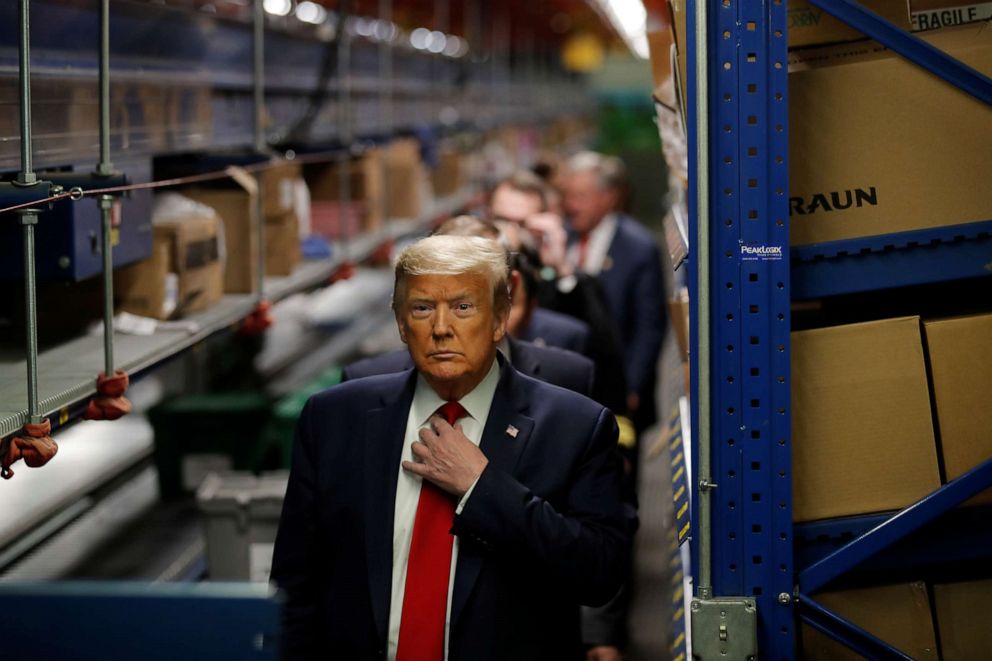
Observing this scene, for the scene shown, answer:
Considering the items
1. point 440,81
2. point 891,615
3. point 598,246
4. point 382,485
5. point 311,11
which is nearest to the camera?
point 382,485

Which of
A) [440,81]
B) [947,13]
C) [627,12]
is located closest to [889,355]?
[947,13]

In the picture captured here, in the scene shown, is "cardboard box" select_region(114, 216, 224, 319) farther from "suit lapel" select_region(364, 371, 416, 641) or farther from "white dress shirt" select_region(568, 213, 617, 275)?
"white dress shirt" select_region(568, 213, 617, 275)

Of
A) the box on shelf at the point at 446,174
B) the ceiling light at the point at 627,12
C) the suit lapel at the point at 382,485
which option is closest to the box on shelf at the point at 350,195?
the box on shelf at the point at 446,174

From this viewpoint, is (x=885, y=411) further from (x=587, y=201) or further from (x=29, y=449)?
(x=587, y=201)

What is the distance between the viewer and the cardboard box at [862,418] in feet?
9.08

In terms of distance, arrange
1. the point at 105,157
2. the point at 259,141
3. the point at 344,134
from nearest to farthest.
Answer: the point at 105,157 → the point at 259,141 → the point at 344,134

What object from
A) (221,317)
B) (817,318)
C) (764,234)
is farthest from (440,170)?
(764,234)

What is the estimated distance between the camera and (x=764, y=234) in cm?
263

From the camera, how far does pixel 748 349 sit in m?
2.64

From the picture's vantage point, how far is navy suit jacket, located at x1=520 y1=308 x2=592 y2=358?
4.28 metres

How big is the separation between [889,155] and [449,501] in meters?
1.20

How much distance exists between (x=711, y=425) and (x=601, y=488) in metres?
0.26

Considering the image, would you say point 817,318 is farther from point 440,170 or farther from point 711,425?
point 440,170

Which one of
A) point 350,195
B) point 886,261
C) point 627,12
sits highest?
point 627,12
